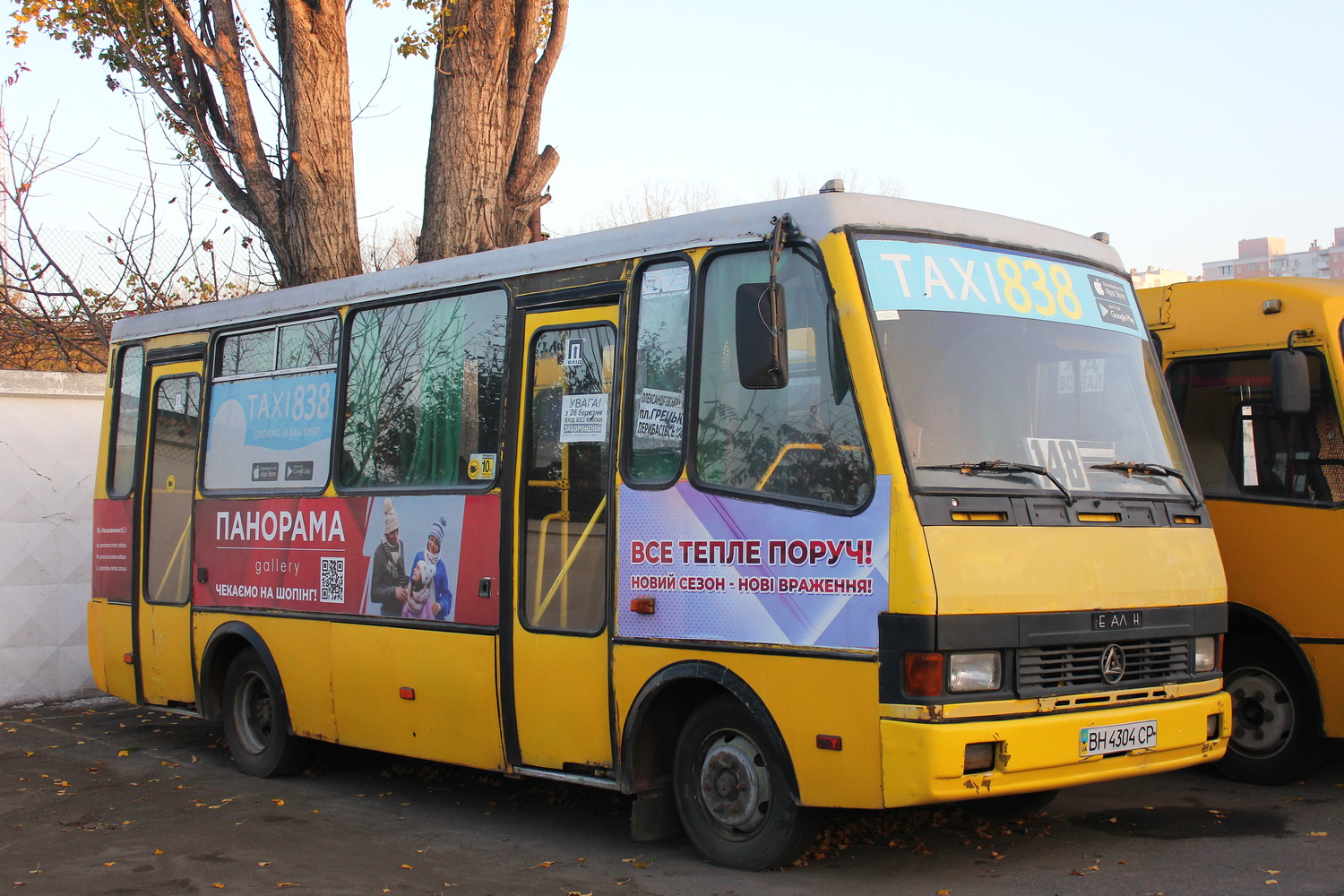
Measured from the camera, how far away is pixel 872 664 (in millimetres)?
5289

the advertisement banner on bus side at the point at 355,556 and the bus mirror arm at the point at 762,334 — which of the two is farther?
the advertisement banner on bus side at the point at 355,556

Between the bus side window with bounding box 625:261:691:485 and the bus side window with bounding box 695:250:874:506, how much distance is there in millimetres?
142

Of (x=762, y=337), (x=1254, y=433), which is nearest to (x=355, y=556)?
(x=762, y=337)

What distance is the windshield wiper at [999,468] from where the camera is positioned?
545 centimetres

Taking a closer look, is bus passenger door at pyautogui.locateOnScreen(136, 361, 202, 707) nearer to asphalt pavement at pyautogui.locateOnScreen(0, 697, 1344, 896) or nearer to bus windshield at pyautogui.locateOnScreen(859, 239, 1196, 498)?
asphalt pavement at pyautogui.locateOnScreen(0, 697, 1344, 896)

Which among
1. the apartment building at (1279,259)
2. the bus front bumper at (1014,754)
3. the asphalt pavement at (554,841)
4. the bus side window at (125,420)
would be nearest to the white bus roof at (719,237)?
the bus front bumper at (1014,754)

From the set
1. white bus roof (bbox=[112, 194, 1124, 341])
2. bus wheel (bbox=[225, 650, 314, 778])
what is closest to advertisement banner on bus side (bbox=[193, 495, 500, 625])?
bus wheel (bbox=[225, 650, 314, 778])

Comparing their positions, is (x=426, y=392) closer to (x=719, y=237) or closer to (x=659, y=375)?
(x=659, y=375)

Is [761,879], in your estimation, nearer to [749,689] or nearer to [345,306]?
[749,689]

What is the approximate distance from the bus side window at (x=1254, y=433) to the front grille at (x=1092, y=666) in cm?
206

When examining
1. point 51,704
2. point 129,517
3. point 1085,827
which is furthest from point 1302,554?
point 51,704

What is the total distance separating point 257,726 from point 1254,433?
6.79 meters

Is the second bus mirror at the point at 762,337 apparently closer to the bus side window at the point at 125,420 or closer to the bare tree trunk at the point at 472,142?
the bus side window at the point at 125,420

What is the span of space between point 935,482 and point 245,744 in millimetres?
5923
